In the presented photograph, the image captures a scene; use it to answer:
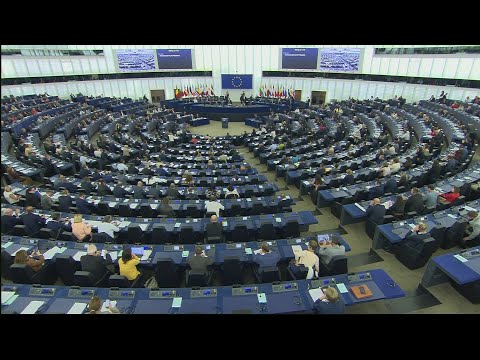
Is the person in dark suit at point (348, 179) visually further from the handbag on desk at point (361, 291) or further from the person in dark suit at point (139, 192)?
the person in dark suit at point (139, 192)

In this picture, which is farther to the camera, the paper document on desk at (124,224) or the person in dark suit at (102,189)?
the person in dark suit at (102,189)

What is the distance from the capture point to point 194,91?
3878cm

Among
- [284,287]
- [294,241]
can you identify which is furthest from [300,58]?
[284,287]

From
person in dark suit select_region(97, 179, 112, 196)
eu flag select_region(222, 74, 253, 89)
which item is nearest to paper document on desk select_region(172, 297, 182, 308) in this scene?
person in dark suit select_region(97, 179, 112, 196)

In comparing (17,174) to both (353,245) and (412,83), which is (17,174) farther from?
(412,83)

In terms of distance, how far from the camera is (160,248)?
7.62 m

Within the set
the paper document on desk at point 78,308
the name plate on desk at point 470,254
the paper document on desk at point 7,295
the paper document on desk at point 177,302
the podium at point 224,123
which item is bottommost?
the podium at point 224,123

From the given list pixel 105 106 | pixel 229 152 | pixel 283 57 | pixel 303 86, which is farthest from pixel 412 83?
pixel 105 106

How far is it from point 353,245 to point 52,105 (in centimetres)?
2826

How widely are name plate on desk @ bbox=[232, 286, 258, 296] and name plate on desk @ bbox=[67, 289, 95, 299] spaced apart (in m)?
2.85

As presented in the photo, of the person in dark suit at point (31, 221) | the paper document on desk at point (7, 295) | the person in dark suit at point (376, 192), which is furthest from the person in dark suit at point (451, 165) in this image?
the person in dark suit at point (31, 221)

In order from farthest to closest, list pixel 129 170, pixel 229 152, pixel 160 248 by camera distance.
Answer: pixel 229 152 → pixel 129 170 → pixel 160 248

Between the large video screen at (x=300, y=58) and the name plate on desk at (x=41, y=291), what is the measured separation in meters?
36.8

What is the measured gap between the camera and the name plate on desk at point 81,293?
19.0ft
